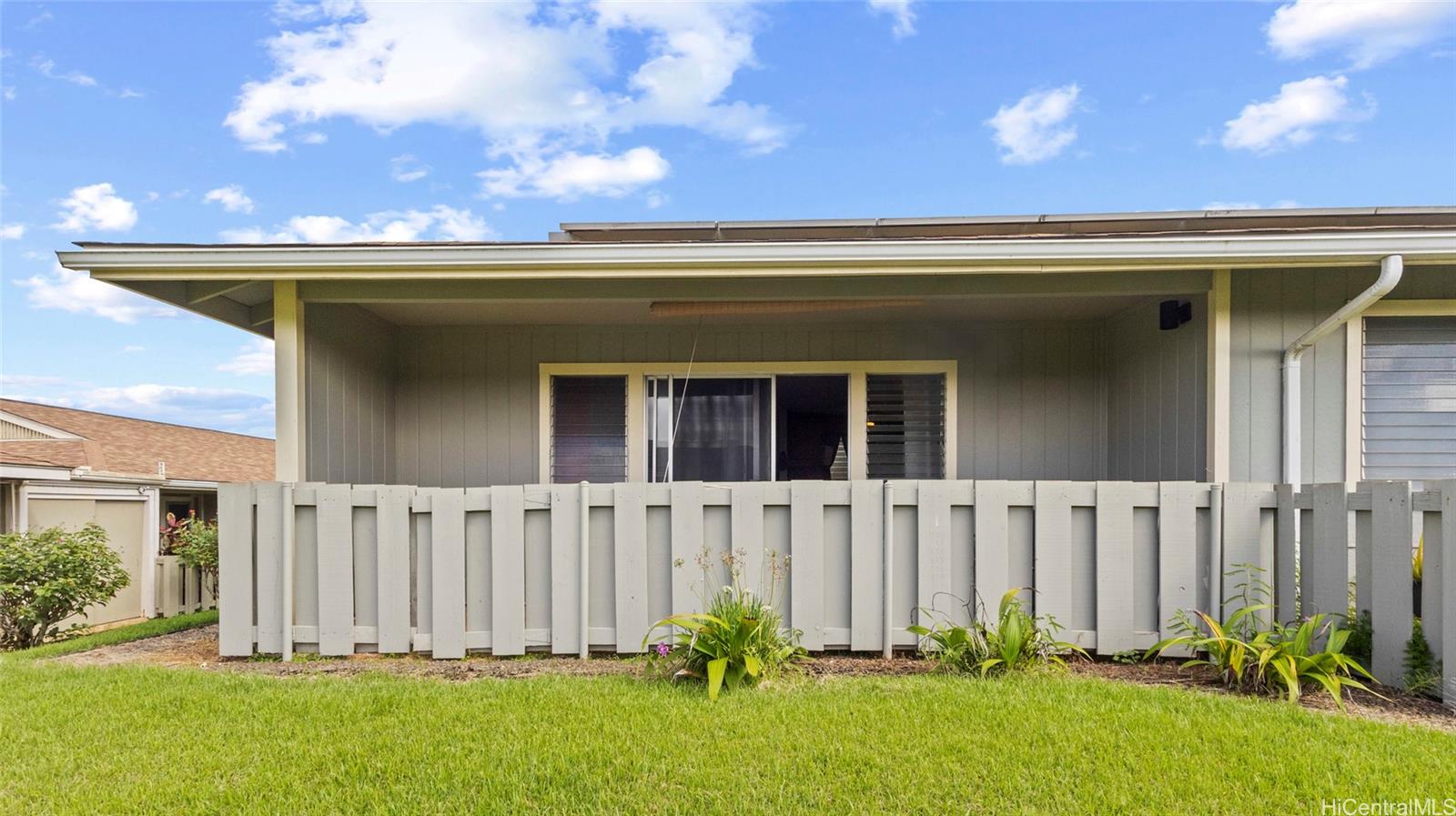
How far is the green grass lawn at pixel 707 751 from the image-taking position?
2371 millimetres

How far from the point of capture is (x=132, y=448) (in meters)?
12.5

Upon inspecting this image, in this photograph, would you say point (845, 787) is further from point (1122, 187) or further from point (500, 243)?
point (1122, 187)

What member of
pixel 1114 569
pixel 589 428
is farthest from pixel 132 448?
pixel 1114 569

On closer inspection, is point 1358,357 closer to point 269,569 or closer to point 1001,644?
point 1001,644

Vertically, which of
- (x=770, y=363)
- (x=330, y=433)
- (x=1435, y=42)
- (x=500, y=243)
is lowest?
(x=330, y=433)

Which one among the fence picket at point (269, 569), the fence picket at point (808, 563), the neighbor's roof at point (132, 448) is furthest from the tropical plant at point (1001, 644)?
the neighbor's roof at point (132, 448)

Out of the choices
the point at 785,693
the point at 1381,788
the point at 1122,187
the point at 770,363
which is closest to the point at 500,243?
the point at 770,363

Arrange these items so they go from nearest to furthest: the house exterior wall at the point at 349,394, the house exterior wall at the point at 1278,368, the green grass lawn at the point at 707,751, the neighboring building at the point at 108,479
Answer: the green grass lawn at the point at 707,751, the house exterior wall at the point at 1278,368, the house exterior wall at the point at 349,394, the neighboring building at the point at 108,479

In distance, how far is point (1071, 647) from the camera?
12.3 ft

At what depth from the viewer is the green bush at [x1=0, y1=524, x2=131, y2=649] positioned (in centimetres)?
654

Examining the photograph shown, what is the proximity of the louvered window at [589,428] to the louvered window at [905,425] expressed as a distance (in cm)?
226

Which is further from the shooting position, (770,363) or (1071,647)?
(770,363)

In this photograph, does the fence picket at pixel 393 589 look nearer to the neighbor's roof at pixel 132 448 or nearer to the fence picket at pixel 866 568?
the fence picket at pixel 866 568

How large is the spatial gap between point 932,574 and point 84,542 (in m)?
8.00
